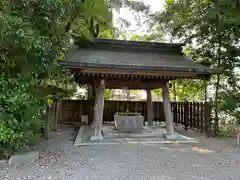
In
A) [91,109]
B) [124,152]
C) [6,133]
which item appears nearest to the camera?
[6,133]

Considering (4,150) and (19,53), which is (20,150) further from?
(19,53)

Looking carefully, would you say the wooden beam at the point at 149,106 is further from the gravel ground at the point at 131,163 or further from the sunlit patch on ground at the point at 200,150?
the sunlit patch on ground at the point at 200,150

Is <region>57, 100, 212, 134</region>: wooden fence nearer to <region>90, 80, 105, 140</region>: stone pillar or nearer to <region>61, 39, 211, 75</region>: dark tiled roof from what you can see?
<region>61, 39, 211, 75</region>: dark tiled roof

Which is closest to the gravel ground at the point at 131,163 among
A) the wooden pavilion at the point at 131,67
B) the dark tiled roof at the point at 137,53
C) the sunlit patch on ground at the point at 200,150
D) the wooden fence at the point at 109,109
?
the sunlit patch on ground at the point at 200,150

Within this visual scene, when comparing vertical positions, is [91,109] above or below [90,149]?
above

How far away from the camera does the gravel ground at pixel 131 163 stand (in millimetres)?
3441

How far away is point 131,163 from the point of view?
13.6ft

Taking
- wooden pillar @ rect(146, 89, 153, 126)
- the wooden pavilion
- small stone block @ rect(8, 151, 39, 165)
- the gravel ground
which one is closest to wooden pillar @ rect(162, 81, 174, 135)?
the wooden pavilion

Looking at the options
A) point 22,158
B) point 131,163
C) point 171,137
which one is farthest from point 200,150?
point 22,158

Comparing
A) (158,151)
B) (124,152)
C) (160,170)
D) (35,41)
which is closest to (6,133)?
(35,41)

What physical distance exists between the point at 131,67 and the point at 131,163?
256 cm

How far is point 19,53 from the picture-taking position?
395 centimetres

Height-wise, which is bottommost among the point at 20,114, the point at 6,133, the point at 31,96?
the point at 6,133

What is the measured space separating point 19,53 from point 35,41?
2.06 feet
